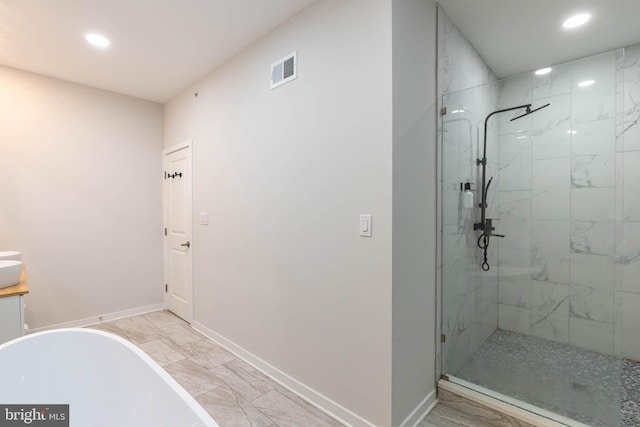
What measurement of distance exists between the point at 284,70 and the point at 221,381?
2.47 meters

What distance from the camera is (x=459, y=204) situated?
2305mm

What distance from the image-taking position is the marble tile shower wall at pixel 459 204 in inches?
84.4

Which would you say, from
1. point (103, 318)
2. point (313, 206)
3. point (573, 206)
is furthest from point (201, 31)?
point (103, 318)

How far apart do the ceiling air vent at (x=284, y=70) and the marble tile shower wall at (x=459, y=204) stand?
3.41 ft

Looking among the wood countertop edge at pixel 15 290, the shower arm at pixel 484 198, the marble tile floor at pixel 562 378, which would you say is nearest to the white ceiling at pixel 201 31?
the shower arm at pixel 484 198

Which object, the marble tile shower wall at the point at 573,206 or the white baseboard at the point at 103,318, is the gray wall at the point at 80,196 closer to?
the white baseboard at the point at 103,318

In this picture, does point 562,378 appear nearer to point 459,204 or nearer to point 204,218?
point 459,204

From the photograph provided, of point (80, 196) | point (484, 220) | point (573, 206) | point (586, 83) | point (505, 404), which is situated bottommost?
point (505, 404)

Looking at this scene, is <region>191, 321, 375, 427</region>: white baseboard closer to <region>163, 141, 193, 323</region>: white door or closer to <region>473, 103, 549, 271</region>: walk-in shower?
<region>163, 141, 193, 323</region>: white door

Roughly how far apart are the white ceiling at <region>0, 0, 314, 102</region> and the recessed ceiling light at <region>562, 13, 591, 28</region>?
A: 195 centimetres

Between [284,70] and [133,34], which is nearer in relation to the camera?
[284,70]

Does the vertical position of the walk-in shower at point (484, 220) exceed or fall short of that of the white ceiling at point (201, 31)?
it falls short

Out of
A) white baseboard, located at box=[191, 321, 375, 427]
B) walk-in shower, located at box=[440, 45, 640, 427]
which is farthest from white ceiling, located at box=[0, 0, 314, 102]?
white baseboard, located at box=[191, 321, 375, 427]

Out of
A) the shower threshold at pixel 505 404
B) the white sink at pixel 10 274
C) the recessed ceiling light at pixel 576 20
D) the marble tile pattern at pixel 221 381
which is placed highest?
the recessed ceiling light at pixel 576 20
